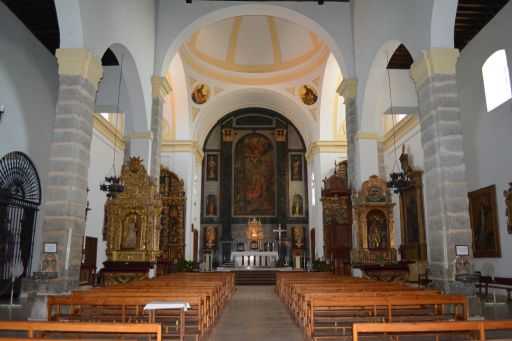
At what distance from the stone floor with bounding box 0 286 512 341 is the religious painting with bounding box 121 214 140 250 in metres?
2.67

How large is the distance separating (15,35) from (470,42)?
11.7m

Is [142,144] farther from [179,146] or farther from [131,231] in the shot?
[179,146]

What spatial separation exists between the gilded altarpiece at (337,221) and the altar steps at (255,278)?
3.36 meters

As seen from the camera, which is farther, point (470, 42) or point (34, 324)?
point (470, 42)

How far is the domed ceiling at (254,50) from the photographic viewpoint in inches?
743

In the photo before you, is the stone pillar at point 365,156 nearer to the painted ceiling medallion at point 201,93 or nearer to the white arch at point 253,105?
the white arch at point 253,105

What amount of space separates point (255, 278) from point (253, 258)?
3.81 metres

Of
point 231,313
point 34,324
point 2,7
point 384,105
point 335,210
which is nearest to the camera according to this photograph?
point 34,324

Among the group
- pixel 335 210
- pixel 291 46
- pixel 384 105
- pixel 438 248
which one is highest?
pixel 291 46

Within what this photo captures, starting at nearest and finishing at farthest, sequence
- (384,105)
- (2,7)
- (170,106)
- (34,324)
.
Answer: (34,324), (2,7), (384,105), (170,106)

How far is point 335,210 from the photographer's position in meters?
15.7

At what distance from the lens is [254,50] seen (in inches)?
802

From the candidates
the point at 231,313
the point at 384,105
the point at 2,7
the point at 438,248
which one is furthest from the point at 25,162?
the point at 384,105

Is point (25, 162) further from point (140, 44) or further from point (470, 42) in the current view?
point (470, 42)
